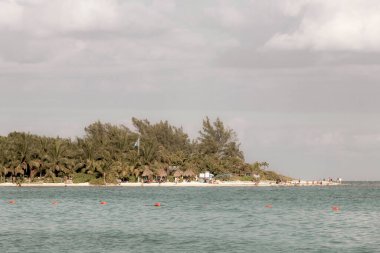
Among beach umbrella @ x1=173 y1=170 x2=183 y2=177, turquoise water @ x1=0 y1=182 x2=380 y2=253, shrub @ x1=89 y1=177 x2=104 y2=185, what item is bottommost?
turquoise water @ x1=0 y1=182 x2=380 y2=253

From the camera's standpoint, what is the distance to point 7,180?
17600 cm

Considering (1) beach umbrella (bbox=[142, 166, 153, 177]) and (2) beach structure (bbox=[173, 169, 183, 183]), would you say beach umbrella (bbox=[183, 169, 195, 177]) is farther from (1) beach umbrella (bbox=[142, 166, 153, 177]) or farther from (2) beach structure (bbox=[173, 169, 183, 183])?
(1) beach umbrella (bbox=[142, 166, 153, 177])

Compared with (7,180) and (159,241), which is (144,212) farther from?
(7,180)

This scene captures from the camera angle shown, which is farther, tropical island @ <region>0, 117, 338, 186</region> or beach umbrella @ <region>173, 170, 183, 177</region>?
beach umbrella @ <region>173, 170, 183, 177</region>

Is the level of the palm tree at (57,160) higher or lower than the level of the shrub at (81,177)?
higher

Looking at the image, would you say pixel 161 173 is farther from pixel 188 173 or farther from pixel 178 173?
pixel 188 173

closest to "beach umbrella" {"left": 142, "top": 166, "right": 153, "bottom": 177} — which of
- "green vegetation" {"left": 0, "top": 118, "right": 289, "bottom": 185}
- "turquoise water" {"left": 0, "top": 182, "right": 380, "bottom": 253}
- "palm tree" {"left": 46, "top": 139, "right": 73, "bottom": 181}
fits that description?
"green vegetation" {"left": 0, "top": 118, "right": 289, "bottom": 185}

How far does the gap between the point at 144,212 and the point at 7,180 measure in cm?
9584

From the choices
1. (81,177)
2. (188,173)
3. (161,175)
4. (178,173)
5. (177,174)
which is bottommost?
(81,177)

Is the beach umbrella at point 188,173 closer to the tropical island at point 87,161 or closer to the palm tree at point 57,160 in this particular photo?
the tropical island at point 87,161

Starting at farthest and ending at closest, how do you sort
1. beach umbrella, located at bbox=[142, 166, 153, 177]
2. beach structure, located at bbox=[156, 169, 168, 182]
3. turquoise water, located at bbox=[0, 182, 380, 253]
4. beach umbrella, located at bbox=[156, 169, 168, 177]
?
beach structure, located at bbox=[156, 169, 168, 182] → beach umbrella, located at bbox=[156, 169, 168, 177] → beach umbrella, located at bbox=[142, 166, 153, 177] → turquoise water, located at bbox=[0, 182, 380, 253]

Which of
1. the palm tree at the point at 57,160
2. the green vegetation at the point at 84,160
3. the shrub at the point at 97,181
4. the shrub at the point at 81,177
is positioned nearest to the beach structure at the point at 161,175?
the green vegetation at the point at 84,160

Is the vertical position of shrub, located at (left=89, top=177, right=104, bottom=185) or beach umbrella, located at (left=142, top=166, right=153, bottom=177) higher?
beach umbrella, located at (left=142, top=166, right=153, bottom=177)

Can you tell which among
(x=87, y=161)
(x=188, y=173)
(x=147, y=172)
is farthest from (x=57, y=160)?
(x=188, y=173)
